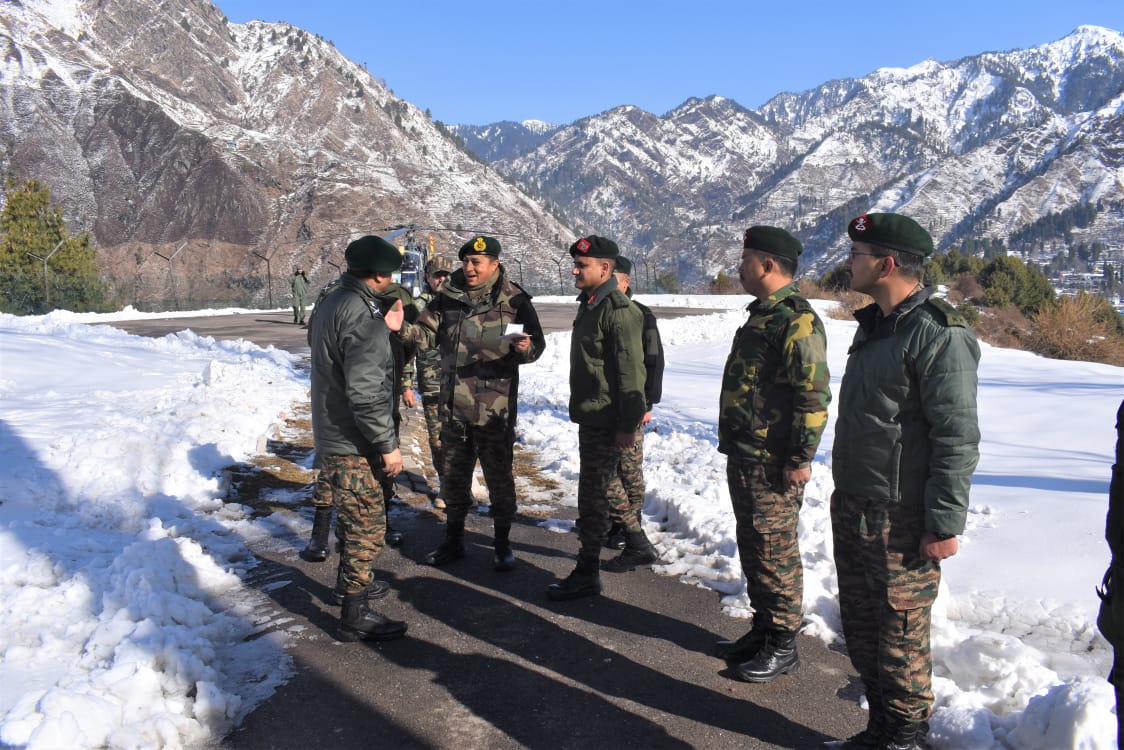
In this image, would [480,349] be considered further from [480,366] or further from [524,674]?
[524,674]

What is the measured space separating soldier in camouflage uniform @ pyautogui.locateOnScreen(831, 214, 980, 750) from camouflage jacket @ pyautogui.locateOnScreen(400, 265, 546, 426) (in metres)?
2.29

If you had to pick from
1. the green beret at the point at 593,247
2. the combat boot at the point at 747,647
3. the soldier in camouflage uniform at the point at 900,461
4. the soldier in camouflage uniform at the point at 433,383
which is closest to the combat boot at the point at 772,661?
the combat boot at the point at 747,647

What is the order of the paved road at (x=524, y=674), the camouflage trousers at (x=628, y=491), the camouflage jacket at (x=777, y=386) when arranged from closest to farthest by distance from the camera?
the paved road at (x=524, y=674) < the camouflage jacket at (x=777, y=386) < the camouflage trousers at (x=628, y=491)

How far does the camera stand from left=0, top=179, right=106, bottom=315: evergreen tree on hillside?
3088cm

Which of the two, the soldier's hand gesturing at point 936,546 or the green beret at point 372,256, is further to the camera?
the green beret at point 372,256

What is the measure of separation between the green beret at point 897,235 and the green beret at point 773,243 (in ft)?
2.34

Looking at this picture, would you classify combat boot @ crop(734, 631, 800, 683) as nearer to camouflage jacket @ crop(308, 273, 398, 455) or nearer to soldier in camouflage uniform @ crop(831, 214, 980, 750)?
soldier in camouflage uniform @ crop(831, 214, 980, 750)

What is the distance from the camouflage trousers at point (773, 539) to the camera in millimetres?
3600

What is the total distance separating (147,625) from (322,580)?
1431 mm

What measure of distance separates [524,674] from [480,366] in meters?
1.96

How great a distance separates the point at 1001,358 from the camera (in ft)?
62.6

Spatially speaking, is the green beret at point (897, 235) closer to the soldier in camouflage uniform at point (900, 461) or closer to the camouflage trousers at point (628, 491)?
the soldier in camouflage uniform at point (900, 461)

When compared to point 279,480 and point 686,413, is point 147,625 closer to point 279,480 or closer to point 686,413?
point 279,480

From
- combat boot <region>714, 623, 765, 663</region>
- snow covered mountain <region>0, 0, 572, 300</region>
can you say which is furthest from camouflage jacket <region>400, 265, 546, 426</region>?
snow covered mountain <region>0, 0, 572, 300</region>
